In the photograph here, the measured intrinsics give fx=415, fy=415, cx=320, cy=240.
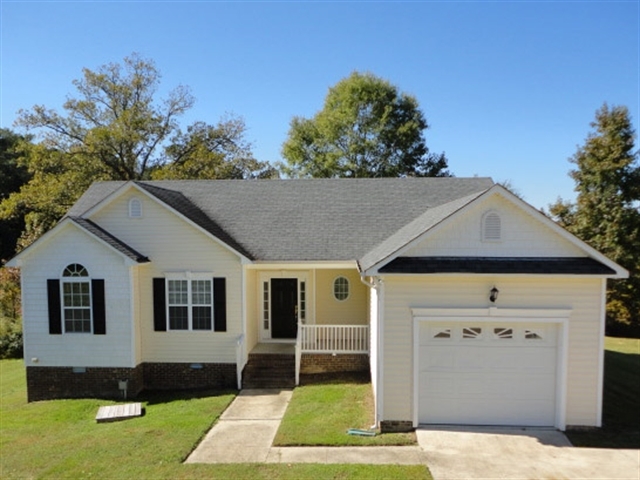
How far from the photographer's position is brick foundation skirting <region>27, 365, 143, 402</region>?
11.4 m

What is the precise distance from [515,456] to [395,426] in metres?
2.27

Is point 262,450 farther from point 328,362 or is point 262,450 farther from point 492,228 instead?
point 492,228

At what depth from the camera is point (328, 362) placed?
1202cm

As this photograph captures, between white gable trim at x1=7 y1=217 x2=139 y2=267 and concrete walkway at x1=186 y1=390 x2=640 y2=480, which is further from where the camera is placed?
white gable trim at x1=7 y1=217 x2=139 y2=267

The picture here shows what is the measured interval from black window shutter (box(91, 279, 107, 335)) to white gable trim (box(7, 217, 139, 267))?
102 cm

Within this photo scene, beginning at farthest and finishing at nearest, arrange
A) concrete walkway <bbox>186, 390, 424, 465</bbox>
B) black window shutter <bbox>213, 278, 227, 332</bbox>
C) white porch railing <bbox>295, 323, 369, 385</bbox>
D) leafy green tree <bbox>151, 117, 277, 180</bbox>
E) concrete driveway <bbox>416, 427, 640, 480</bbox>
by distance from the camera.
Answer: leafy green tree <bbox>151, 117, 277, 180</bbox> → white porch railing <bbox>295, 323, 369, 385</bbox> → black window shutter <bbox>213, 278, 227, 332</bbox> → concrete walkway <bbox>186, 390, 424, 465</bbox> → concrete driveway <bbox>416, 427, 640, 480</bbox>

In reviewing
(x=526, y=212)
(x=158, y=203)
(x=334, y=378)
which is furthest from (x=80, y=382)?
(x=526, y=212)

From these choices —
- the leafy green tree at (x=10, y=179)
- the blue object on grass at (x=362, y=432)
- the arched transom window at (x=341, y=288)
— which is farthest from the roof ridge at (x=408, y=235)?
the leafy green tree at (x=10, y=179)

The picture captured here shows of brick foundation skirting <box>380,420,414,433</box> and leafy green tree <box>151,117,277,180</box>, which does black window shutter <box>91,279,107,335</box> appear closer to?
brick foundation skirting <box>380,420,414,433</box>

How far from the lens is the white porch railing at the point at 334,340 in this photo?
477 inches

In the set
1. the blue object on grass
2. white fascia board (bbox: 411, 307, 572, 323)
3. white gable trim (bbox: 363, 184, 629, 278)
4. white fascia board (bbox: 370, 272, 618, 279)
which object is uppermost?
white gable trim (bbox: 363, 184, 629, 278)

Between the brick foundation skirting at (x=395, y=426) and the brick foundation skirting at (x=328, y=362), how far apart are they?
3.38 m

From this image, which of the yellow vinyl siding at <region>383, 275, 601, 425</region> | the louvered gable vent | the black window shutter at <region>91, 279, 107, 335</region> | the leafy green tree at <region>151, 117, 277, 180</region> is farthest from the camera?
the leafy green tree at <region>151, 117, 277, 180</region>

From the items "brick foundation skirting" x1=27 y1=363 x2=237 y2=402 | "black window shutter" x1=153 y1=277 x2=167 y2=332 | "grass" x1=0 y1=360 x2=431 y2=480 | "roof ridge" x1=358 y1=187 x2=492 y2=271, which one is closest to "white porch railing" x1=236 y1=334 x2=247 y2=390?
"brick foundation skirting" x1=27 y1=363 x2=237 y2=402
